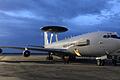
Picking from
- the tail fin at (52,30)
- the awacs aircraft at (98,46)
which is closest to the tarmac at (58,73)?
the awacs aircraft at (98,46)

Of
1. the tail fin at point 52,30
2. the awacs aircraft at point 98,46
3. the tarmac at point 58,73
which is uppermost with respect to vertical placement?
the tail fin at point 52,30

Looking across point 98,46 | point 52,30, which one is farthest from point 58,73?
point 52,30

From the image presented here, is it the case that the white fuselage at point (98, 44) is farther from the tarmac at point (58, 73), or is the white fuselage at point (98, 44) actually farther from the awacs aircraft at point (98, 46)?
the tarmac at point (58, 73)

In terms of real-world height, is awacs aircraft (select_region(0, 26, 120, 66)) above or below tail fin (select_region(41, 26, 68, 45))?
below

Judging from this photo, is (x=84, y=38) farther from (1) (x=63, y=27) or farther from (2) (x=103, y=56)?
(1) (x=63, y=27)

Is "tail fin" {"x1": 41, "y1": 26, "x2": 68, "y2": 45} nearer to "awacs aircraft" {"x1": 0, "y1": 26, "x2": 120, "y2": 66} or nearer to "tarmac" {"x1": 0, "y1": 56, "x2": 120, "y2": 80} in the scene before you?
"awacs aircraft" {"x1": 0, "y1": 26, "x2": 120, "y2": 66}

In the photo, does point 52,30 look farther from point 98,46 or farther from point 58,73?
point 58,73

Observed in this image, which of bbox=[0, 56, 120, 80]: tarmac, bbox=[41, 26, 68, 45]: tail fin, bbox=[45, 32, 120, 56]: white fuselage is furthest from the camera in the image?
bbox=[41, 26, 68, 45]: tail fin

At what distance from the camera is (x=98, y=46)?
114ft

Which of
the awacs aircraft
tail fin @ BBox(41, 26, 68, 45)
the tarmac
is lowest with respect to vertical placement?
the tarmac

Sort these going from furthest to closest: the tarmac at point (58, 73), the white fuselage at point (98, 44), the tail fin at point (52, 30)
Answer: the tail fin at point (52, 30) < the white fuselage at point (98, 44) < the tarmac at point (58, 73)

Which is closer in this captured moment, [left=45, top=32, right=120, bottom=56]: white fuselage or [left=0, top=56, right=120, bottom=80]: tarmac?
[left=0, top=56, right=120, bottom=80]: tarmac

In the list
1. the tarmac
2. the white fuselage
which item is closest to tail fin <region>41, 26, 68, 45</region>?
the white fuselage

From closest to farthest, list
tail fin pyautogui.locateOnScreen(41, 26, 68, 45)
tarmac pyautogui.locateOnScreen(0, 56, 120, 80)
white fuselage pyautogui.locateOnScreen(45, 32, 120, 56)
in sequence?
tarmac pyautogui.locateOnScreen(0, 56, 120, 80), white fuselage pyautogui.locateOnScreen(45, 32, 120, 56), tail fin pyautogui.locateOnScreen(41, 26, 68, 45)
